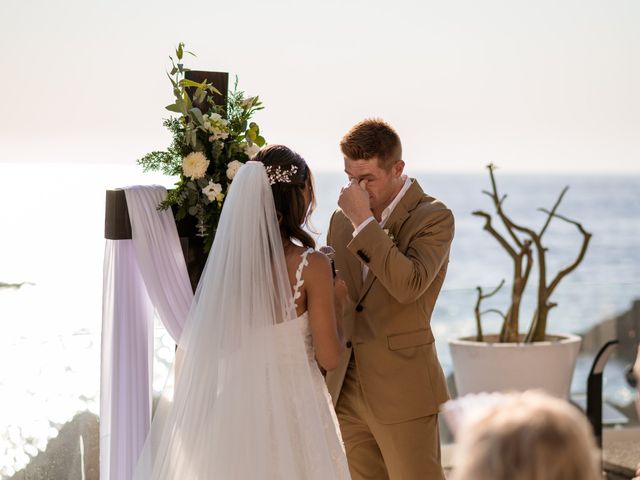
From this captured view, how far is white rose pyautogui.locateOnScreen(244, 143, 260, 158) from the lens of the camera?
10.4 ft

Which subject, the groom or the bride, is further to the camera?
the groom

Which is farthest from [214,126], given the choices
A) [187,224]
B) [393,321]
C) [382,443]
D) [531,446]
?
[531,446]

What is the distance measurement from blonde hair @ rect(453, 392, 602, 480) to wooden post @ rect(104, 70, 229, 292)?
6.22 feet

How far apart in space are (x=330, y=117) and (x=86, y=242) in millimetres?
13144

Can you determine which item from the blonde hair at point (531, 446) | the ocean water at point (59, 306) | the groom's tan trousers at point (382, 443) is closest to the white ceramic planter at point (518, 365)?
the ocean water at point (59, 306)

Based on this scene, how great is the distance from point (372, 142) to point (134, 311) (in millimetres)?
931

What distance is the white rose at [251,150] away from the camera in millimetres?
3170

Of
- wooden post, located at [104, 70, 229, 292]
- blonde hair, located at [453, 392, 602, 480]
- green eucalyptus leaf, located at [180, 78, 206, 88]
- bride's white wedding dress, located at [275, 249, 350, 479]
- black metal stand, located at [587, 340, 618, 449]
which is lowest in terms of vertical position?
black metal stand, located at [587, 340, 618, 449]

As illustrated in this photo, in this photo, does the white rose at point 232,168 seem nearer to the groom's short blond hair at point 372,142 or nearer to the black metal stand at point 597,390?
the groom's short blond hair at point 372,142

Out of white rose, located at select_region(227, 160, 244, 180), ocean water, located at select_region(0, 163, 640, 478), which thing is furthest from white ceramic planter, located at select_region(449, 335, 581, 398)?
white rose, located at select_region(227, 160, 244, 180)

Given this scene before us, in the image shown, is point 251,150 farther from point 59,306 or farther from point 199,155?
point 59,306

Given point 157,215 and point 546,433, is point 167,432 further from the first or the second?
point 546,433

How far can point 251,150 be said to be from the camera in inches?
125

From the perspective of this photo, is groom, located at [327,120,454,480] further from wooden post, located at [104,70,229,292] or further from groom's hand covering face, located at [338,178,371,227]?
wooden post, located at [104,70,229,292]
